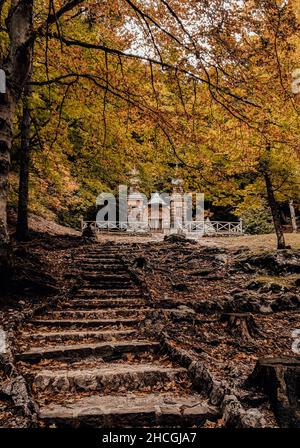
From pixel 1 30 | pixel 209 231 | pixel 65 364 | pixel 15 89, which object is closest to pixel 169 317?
pixel 65 364

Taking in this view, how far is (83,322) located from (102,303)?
119 centimetres

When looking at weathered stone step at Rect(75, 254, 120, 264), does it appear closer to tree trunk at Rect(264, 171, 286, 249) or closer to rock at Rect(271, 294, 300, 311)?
rock at Rect(271, 294, 300, 311)

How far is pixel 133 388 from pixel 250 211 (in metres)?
27.3

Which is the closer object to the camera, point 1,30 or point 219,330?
point 219,330

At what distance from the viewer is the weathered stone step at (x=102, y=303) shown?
6.64m

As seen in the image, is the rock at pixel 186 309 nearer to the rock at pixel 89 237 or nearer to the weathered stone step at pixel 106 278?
the weathered stone step at pixel 106 278

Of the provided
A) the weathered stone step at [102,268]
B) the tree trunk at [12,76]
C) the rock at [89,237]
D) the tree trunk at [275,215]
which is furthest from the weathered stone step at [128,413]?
the rock at [89,237]

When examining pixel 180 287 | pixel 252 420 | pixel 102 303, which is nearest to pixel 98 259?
pixel 180 287

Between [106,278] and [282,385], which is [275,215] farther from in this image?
[282,385]

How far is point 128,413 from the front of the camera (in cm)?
319

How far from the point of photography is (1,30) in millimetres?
6906

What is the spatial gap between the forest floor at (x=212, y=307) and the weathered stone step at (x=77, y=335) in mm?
248

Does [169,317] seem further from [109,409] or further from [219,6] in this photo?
[219,6]
